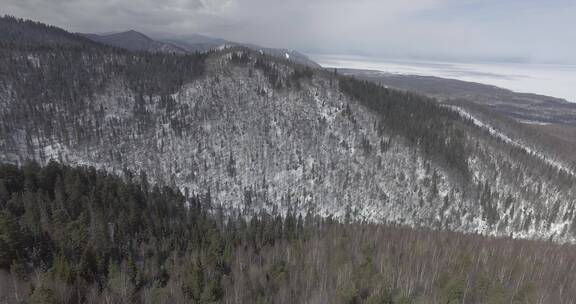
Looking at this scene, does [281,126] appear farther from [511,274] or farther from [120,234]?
[511,274]

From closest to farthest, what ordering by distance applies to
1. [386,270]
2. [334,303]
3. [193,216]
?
1. [334,303]
2. [386,270]
3. [193,216]

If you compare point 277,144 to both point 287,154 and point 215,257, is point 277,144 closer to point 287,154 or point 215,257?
point 287,154

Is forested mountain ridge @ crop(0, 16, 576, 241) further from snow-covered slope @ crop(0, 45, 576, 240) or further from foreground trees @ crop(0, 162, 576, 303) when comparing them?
foreground trees @ crop(0, 162, 576, 303)

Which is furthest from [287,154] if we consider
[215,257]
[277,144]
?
[215,257]

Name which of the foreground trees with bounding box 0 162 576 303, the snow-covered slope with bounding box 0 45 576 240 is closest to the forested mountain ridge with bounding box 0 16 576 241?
the snow-covered slope with bounding box 0 45 576 240

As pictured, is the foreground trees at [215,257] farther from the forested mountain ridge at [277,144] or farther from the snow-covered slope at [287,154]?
the forested mountain ridge at [277,144]

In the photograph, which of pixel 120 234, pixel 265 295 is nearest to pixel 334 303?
pixel 265 295
